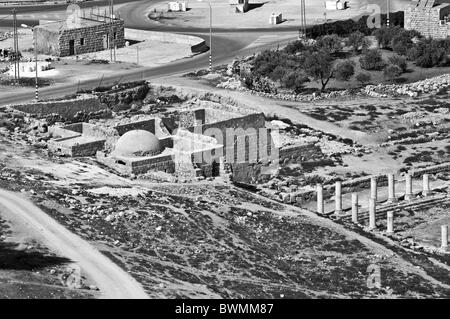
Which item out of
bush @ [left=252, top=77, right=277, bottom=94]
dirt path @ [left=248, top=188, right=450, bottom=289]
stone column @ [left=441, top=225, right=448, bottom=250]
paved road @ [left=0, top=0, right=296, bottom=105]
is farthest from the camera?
bush @ [left=252, top=77, right=277, bottom=94]

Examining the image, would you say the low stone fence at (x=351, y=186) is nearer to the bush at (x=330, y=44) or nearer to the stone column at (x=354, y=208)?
the stone column at (x=354, y=208)

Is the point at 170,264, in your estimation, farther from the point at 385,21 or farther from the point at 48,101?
the point at 385,21

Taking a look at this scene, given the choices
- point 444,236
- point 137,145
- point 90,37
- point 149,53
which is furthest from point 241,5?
point 444,236

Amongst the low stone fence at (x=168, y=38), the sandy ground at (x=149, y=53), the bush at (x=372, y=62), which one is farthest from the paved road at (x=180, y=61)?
the bush at (x=372, y=62)

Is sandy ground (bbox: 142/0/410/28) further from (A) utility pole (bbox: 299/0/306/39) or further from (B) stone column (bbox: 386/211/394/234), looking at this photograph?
(B) stone column (bbox: 386/211/394/234)

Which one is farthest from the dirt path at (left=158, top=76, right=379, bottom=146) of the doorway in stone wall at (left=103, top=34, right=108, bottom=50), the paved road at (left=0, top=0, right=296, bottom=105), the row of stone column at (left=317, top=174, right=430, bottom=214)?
the doorway in stone wall at (left=103, top=34, right=108, bottom=50)

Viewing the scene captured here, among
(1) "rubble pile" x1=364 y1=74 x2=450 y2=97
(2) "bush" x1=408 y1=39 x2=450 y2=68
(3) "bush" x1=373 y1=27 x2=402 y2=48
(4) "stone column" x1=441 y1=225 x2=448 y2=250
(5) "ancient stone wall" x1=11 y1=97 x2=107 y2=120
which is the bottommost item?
(4) "stone column" x1=441 y1=225 x2=448 y2=250
